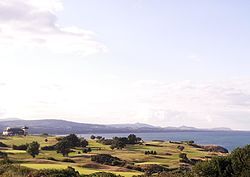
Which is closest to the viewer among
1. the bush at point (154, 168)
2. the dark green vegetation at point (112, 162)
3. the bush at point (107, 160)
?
the dark green vegetation at point (112, 162)

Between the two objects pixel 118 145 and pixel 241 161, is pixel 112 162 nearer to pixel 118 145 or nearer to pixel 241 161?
pixel 118 145

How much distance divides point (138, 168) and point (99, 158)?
29.6 ft

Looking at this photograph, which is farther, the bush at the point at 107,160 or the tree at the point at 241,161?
the bush at the point at 107,160

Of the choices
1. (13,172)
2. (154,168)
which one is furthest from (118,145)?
(13,172)

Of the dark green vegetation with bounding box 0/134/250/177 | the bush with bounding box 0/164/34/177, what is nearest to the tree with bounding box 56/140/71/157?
the dark green vegetation with bounding box 0/134/250/177

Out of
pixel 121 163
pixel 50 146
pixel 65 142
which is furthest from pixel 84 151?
pixel 121 163

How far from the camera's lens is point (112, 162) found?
221 ft

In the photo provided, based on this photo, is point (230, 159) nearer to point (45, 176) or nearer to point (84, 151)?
point (45, 176)

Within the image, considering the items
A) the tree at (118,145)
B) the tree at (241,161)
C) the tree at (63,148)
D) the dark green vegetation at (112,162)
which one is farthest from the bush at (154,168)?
the tree at (241,161)

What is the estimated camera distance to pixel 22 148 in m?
90.3

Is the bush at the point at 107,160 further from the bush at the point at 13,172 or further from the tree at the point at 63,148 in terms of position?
the bush at the point at 13,172

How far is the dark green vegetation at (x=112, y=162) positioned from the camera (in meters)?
27.8

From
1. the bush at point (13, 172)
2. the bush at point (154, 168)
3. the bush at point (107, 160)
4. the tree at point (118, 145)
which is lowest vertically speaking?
the bush at point (154, 168)

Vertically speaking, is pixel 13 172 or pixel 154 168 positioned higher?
pixel 13 172
